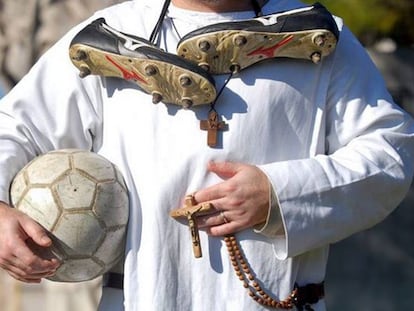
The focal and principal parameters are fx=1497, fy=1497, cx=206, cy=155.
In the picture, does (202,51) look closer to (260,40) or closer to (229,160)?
(260,40)

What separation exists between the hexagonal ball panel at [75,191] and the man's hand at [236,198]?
23 centimetres

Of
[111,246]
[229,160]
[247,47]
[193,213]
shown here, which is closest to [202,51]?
[247,47]

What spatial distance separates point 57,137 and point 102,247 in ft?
0.95

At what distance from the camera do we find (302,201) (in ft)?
10.6

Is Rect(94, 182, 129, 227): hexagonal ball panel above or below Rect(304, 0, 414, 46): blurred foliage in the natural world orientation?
above

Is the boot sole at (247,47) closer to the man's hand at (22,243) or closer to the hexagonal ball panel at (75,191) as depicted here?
the hexagonal ball panel at (75,191)

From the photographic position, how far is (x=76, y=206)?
10.4 feet

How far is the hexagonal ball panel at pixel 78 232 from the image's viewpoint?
3.16 m

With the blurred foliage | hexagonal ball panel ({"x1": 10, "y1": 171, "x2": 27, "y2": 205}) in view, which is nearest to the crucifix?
hexagonal ball panel ({"x1": 10, "y1": 171, "x2": 27, "y2": 205})

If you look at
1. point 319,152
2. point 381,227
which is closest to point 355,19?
point 381,227

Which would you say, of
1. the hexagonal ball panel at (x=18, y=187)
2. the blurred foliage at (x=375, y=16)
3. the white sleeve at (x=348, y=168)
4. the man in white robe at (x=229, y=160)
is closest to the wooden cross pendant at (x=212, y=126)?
the man in white robe at (x=229, y=160)

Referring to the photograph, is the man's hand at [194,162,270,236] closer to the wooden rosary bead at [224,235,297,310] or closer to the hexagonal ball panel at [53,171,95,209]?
the wooden rosary bead at [224,235,297,310]

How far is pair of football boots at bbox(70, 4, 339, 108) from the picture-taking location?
10.4 feet

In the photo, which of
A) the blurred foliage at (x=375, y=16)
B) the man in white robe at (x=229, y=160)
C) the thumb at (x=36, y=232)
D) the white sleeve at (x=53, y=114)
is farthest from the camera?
the blurred foliage at (x=375, y=16)
